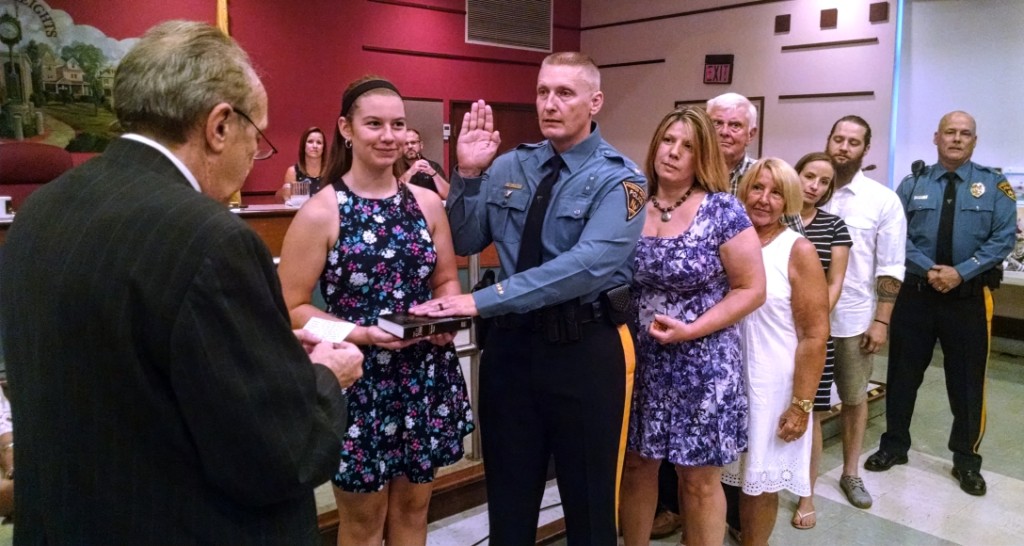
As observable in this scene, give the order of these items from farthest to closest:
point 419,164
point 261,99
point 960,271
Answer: point 419,164, point 960,271, point 261,99

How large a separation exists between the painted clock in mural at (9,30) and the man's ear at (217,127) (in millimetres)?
5835

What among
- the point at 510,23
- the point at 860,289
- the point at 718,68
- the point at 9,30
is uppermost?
the point at 510,23

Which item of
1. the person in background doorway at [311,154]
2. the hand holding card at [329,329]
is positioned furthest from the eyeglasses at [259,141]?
the person in background doorway at [311,154]

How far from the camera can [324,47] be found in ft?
22.6

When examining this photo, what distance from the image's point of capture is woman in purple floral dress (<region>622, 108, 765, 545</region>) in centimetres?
208

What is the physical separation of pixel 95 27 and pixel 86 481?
5953mm

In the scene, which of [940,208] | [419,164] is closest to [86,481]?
[419,164]

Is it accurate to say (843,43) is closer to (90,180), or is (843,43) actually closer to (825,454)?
(825,454)

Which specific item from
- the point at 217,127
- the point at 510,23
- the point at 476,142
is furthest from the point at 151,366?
the point at 510,23

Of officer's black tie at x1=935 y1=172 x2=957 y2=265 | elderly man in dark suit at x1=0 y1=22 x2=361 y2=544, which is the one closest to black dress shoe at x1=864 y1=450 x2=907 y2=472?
officer's black tie at x1=935 y1=172 x2=957 y2=265

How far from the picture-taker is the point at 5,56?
18.2ft

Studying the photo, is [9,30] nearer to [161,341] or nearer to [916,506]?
[161,341]

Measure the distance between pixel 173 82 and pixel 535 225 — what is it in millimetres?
1085

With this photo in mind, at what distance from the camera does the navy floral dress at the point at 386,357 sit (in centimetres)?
179
